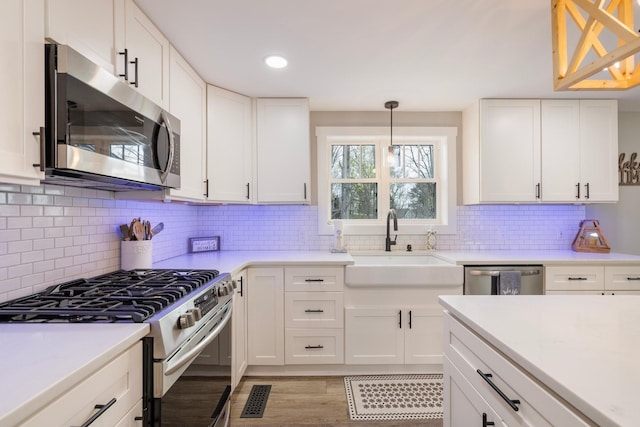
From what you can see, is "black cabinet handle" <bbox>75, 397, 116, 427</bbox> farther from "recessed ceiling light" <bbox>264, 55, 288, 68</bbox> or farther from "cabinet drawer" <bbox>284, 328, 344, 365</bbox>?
"recessed ceiling light" <bbox>264, 55, 288, 68</bbox>

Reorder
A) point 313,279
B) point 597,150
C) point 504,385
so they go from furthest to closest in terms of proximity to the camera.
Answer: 1. point 597,150
2. point 313,279
3. point 504,385

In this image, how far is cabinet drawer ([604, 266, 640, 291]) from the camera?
252 cm

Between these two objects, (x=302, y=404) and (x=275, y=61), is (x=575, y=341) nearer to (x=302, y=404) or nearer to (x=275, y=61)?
(x=302, y=404)

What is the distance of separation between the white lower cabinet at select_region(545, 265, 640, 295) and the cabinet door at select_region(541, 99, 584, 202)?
0.67 metres

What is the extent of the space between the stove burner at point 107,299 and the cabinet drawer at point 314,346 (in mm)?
1063

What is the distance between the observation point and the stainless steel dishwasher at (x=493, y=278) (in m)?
2.52

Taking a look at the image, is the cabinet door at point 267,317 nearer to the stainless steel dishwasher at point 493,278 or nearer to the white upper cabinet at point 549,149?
the stainless steel dishwasher at point 493,278

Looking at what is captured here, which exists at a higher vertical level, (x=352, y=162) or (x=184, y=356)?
(x=352, y=162)

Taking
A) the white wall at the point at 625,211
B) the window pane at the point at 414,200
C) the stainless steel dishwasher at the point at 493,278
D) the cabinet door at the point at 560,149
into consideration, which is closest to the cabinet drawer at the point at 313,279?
the stainless steel dishwasher at the point at 493,278

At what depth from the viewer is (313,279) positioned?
101 inches

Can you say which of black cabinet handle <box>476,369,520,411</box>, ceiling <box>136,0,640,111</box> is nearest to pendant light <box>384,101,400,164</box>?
ceiling <box>136,0,640,111</box>

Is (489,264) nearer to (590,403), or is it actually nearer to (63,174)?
(590,403)

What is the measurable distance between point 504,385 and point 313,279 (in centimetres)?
175

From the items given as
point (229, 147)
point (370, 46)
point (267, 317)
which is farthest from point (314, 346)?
point (370, 46)
